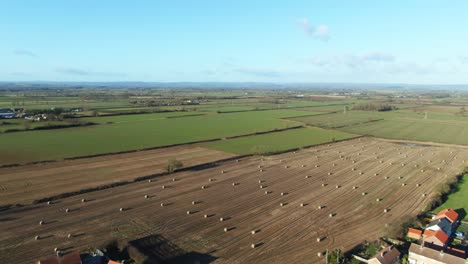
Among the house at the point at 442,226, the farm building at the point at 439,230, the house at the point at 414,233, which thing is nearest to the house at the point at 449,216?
the farm building at the point at 439,230

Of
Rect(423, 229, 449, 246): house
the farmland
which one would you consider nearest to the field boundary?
Rect(423, 229, 449, 246): house

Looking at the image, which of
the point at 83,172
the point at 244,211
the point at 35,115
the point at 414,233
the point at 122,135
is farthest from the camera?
the point at 35,115

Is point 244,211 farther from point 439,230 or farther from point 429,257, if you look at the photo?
point 439,230

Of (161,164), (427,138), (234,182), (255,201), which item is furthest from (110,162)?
(427,138)

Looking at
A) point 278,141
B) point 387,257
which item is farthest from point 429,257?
point 278,141

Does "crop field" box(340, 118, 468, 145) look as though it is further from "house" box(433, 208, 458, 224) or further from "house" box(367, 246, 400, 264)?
"house" box(367, 246, 400, 264)

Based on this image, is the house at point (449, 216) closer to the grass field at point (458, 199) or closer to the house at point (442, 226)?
the house at point (442, 226)
